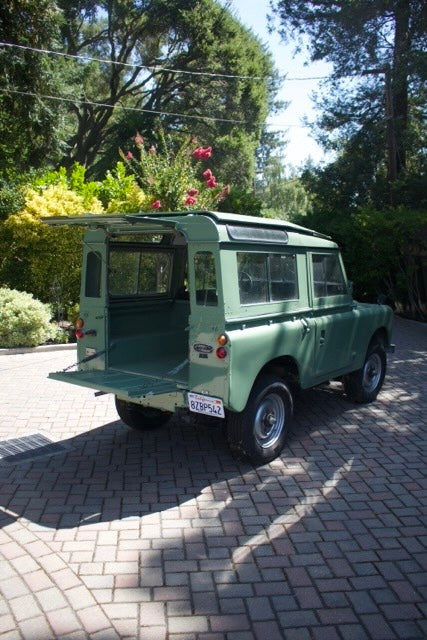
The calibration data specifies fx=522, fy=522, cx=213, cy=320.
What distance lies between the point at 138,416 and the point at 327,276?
2625 mm

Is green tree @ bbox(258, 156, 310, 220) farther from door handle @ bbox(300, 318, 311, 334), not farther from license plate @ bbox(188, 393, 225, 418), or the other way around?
license plate @ bbox(188, 393, 225, 418)

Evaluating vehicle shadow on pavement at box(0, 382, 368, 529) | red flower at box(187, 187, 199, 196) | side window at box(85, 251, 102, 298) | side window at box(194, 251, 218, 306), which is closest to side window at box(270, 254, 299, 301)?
side window at box(194, 251, 218, 306)

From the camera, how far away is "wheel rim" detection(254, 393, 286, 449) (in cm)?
473

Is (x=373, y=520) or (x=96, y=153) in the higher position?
(x=96, y=153)

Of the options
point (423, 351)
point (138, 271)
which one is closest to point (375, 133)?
point (423, 351)

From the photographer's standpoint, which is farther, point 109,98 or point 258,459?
point 109,98

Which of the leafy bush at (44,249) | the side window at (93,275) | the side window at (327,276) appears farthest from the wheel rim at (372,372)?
the leafy bush at (44,249)

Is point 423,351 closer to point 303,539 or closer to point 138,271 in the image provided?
point 138,271

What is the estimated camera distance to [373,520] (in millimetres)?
3896

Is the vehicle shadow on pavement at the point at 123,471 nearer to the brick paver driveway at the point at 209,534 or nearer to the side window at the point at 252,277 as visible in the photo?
the brick paver driveway at the point at 209,534

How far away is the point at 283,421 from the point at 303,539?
58.1 inches

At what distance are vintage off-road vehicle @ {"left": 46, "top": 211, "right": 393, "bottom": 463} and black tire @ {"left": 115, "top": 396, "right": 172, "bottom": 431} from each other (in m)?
0.01

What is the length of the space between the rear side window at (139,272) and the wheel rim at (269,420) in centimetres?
198

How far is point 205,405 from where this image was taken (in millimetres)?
4215
